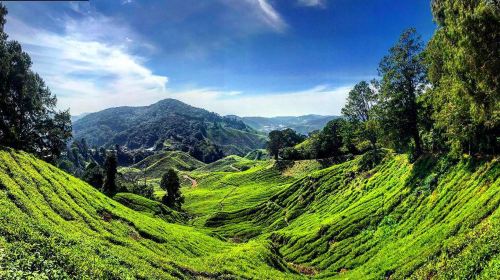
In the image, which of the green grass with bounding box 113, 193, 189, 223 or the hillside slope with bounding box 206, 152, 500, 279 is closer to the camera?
the hillside slope with bounding box 206, 152, 500, 279

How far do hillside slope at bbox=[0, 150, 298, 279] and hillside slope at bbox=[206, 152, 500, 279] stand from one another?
10.8 m

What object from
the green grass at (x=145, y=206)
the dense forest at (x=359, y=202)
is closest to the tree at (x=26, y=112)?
the dense forest at (x=359, y=202)

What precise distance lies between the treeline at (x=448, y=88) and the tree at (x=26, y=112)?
7375cm

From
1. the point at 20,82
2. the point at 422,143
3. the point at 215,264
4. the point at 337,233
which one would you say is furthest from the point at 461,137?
the point at 20,82

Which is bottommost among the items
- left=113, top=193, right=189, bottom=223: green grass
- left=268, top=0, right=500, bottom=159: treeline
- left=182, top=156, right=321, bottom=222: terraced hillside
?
left=182, top=156, right=321, bottom=222: terraced hillside

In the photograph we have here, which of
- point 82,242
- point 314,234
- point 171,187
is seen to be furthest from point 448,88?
point 171,187

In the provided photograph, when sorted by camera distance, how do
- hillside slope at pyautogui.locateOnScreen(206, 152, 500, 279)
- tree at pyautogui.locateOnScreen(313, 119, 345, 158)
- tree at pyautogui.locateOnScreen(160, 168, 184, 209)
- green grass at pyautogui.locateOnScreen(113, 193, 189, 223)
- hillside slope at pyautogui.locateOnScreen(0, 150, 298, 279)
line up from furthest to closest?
tree at pyautogui.locateOnScreen(313, 119, 345, 158) → tree at pyautogui.locateOnScreen(160, 168, 184, 209) → green grass at pyautogui.locateOnScreen(113, 193, 189, 223) → hillside slope at pyautogui.locateOnScreen(206, 152, 500, 279) → hillside slope at pyautogui.locateOnScreen(0, 150, 298, 279)

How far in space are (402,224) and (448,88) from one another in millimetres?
21098

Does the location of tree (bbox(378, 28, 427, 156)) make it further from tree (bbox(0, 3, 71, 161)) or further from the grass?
tree (bbox(0, 3, 71, 161))

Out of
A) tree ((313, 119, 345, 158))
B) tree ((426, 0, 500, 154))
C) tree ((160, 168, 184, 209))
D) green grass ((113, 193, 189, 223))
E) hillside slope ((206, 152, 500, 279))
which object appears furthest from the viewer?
tree ((313, 119, 345, 158))

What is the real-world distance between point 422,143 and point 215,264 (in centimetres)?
4297

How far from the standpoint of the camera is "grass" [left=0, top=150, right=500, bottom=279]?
30203mm

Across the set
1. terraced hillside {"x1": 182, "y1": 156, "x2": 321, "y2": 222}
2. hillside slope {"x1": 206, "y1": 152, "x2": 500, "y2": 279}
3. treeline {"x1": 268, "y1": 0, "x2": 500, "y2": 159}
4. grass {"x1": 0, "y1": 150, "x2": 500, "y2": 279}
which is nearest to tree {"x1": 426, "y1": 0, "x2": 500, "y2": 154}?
treeline {"x1": 268, "y1": 0, "x2": 500, "y2": 159}

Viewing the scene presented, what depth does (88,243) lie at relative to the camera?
35.2m
